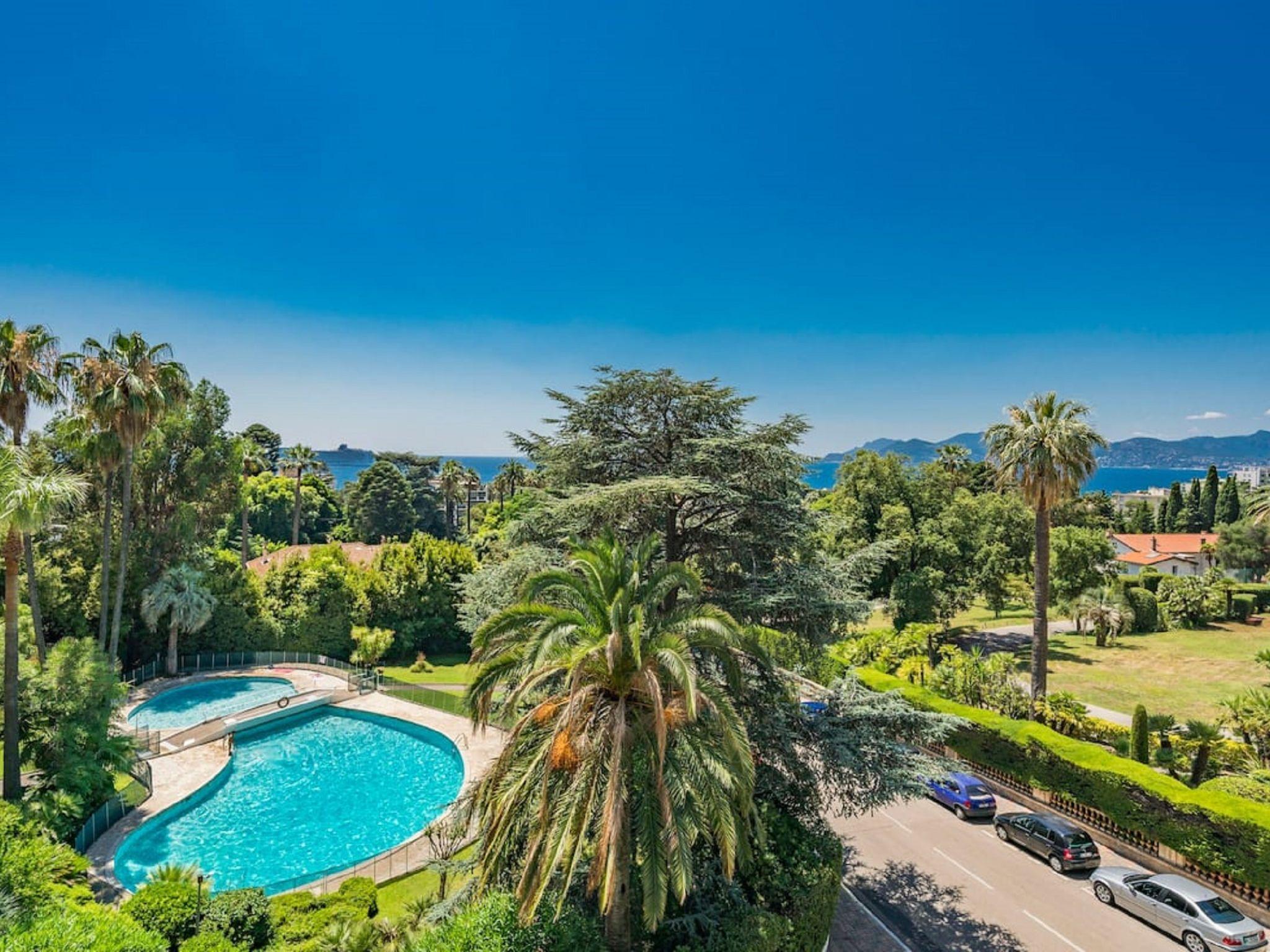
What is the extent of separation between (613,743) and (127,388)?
24.1 m

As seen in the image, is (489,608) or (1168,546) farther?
(1168,546)

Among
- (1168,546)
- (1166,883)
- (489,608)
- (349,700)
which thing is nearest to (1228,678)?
(1166,883)

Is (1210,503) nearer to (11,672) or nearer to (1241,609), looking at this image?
(1241,609)

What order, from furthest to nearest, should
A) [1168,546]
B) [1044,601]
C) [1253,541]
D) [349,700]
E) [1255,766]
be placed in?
[1168,546] < [1253,541] < [349,700] < [1044,601] < [1255,766]

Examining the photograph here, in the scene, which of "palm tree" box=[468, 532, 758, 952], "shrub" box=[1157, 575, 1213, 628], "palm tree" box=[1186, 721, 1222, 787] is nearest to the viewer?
"palm tree" box=[468, 532, 758, 952]

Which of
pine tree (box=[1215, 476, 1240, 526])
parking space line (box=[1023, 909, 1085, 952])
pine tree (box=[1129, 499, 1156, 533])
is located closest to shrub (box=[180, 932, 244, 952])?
parking space line (box=[1023, 909, 1085, 952])

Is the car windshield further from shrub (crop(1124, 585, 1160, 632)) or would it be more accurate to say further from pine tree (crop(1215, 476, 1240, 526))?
pine tree (crop(1215, 476, 1240, 526))

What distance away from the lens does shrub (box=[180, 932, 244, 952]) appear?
35.0 ft

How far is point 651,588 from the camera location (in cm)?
1026

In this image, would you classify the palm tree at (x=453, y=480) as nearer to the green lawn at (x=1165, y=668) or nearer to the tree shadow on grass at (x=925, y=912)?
the green lawn at (x=1165, y=668)

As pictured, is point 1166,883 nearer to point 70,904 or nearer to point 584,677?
point 584,677

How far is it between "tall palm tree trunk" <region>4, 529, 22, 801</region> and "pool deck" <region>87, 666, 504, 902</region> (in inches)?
109

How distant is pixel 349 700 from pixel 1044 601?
2863 centimetres

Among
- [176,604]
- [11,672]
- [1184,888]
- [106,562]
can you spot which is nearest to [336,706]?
[176,604]
